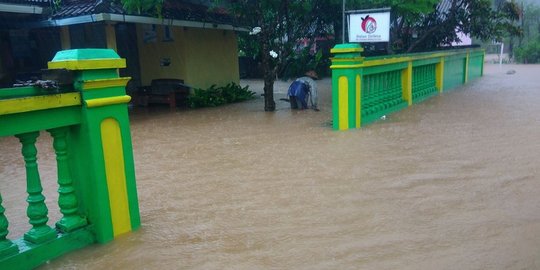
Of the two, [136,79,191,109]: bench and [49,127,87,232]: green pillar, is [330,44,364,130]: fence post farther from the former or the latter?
[136,79,191,109]: bench

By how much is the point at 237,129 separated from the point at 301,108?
8.87 feet

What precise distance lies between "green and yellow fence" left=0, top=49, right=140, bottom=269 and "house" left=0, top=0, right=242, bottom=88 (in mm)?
6464

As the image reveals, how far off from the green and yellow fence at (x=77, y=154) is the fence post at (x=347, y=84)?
189 inches

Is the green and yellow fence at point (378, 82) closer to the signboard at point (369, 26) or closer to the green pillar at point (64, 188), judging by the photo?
the signboard at point (369, 26)

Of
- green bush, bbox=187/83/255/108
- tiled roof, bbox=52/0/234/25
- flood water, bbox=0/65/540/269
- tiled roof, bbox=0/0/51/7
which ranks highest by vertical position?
tiled roof, bbox=0/0/51/7

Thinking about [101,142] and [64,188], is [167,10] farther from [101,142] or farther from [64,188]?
[64,188]

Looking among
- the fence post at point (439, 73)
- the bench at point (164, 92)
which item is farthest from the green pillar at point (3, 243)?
the fence post at point (439, 73)

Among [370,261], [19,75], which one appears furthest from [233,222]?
[19,75]

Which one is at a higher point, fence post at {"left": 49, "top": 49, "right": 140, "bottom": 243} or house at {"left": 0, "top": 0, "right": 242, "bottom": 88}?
house at {"left": 0, "top": 0, "right": 242, "bottom": 88}

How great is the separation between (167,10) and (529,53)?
27.4 m

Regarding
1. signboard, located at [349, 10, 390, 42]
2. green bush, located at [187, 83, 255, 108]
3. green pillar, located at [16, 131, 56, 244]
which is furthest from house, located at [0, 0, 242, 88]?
green pillar, located at [16, 131, 56, 244]

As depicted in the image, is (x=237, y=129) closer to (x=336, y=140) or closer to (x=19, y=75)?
(x=336, y=140)

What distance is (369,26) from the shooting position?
8992 mm

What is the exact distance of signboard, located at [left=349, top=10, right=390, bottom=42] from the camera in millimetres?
8789
